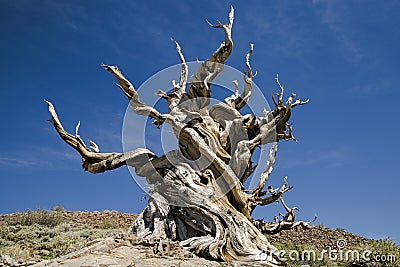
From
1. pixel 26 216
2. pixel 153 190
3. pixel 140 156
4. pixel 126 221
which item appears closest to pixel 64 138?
pixel 140 156

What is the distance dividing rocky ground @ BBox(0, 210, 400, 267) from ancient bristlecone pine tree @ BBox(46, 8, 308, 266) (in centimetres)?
102

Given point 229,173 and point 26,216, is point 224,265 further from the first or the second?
point 26,216

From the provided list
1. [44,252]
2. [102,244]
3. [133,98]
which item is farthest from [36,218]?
[102,244]

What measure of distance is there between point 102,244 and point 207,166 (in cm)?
385

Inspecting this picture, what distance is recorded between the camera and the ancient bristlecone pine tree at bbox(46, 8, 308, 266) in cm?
970

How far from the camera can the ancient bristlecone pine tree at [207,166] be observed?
9.70 metres

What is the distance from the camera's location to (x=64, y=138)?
36.5 feet

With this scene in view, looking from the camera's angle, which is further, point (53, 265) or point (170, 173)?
point (170, 173)

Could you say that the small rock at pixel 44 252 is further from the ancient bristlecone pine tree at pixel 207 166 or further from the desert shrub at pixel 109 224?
the desert shrub at pixel 109 224

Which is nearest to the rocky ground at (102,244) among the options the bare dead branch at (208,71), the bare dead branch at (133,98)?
the bare dead branch at (133,98)

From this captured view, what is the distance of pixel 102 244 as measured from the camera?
26.4 ft

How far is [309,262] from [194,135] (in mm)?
4585

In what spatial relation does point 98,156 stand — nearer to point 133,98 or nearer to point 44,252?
point 133,98

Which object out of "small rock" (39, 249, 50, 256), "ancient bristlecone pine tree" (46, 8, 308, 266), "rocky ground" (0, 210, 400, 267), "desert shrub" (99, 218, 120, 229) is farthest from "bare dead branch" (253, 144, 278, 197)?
"desert shrub" (99, 218, 120, 229)
